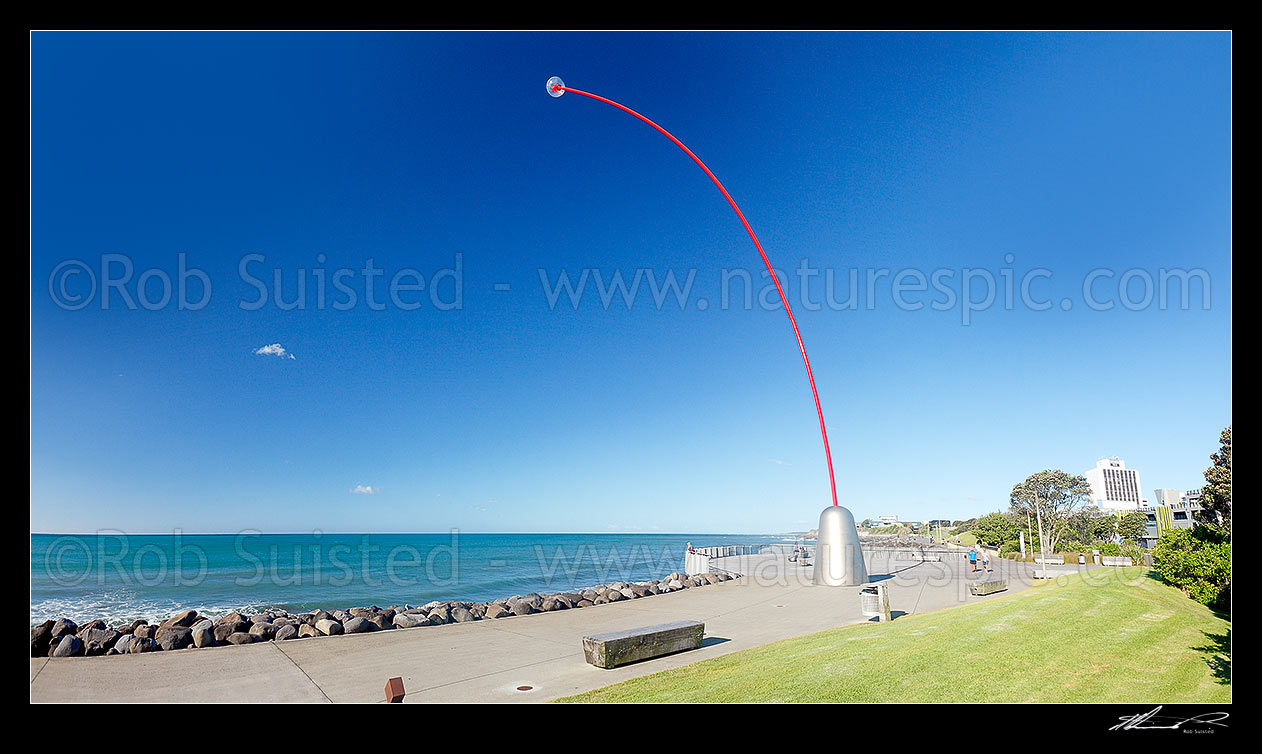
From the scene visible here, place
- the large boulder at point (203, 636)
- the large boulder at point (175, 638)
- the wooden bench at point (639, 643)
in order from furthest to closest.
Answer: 1. the large boulder at point (203, 636)
2. the large boulder at point (175, 638)
3. the wooden bench at point (639, 643)

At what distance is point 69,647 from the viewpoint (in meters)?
9.24

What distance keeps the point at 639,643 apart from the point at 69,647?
8107 millimetres

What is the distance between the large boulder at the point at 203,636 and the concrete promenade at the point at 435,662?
28cm

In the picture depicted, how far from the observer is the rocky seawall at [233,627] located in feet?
31.5

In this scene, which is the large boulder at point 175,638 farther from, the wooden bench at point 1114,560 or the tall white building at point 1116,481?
the tall white building at point 1116,481

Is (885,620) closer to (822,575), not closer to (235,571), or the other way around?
(822,575)

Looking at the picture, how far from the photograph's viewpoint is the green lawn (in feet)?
23.5

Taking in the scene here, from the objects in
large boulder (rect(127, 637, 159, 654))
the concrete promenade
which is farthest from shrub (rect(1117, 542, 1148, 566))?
large boulder (rect(127, 637, 159, 654))

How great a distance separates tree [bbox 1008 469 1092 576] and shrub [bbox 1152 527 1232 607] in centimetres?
3783

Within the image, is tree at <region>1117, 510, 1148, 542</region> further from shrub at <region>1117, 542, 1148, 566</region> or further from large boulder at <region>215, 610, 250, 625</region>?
large boulder at <region>215, 610, 250, 625</region>

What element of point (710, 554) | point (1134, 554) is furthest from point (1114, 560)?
point (710, 554)

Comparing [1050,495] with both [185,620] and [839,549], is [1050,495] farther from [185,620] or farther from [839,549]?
[185,620]
